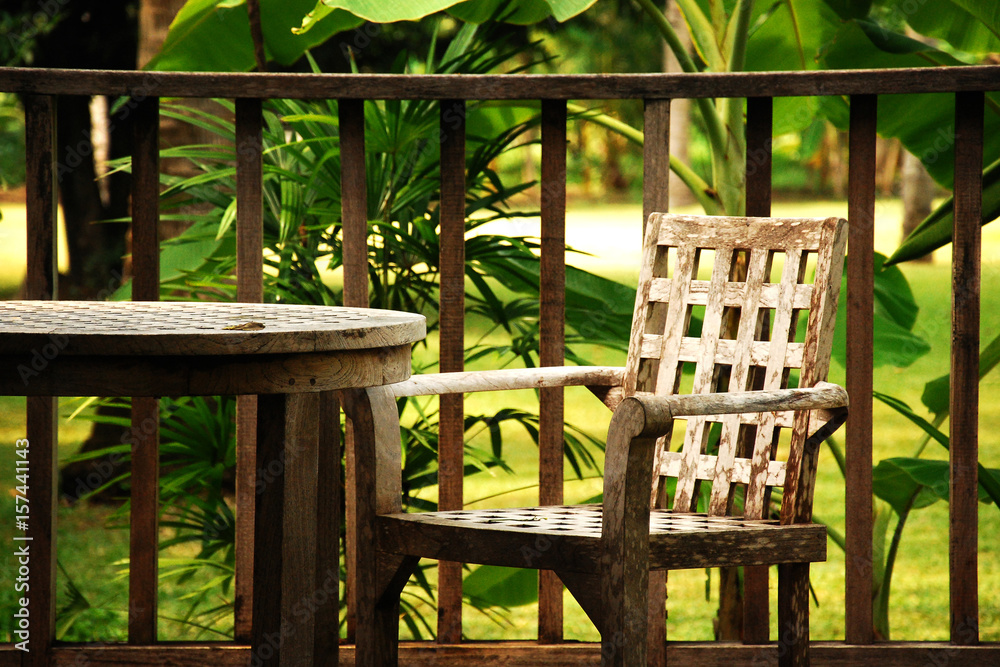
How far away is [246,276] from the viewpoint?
185 centimetres

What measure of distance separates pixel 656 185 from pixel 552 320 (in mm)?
307

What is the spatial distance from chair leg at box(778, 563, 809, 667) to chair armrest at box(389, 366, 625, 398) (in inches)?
17.5

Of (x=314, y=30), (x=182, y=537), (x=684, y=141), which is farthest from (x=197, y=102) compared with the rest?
(x=684, y=141)

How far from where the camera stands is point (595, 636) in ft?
11.5

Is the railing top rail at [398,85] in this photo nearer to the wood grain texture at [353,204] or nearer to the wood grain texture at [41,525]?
the wood grain texture at [353,204]

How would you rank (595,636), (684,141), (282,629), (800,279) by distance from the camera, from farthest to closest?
1. (684,141)
2. (595,636)
3. (800,279)
4. (282,629)

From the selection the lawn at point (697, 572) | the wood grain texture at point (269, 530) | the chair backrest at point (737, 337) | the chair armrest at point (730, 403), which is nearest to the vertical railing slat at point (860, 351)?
the chair backrest at point (737, 337)

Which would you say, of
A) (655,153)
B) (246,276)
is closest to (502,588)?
(246,276)

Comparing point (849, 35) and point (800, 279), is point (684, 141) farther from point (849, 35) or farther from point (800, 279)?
point (800, 279)

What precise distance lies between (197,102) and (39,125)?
2167 millimetres

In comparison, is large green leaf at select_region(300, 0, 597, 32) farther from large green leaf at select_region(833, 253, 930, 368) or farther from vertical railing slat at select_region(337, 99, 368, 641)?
large green leaf at select_region(833, 253, 930, 368)

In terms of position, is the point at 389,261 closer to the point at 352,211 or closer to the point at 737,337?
the point at 352,211

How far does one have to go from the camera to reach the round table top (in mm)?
1060

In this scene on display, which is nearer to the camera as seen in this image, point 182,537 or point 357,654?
point 357,654
